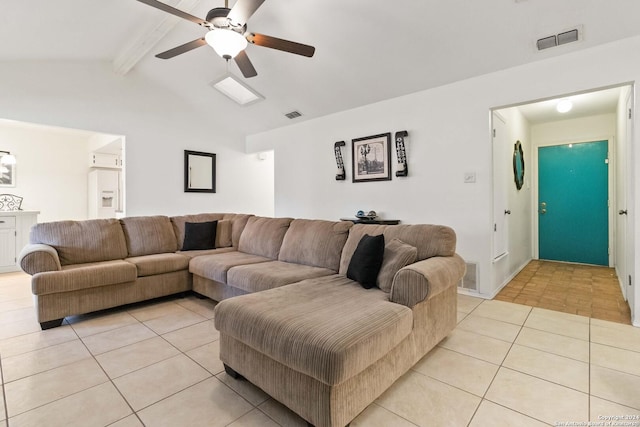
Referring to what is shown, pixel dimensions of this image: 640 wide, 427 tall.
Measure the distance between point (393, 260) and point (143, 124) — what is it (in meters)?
4.70

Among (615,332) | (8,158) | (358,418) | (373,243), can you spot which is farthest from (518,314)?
(8,158)

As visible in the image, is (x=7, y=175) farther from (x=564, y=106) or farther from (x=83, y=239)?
(x=564, y=106)

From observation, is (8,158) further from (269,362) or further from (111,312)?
(269,362)

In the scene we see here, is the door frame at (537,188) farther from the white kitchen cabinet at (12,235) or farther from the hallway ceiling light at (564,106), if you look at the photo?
the white kitchen cabinet at (12,235)

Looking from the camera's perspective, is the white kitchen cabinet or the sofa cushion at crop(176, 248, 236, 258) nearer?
the sofa cushion at crop(176, 248, 236, 258)

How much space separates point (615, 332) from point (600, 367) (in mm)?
747

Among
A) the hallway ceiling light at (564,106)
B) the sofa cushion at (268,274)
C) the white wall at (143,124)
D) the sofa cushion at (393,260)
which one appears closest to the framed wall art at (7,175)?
the white wall at (143,124)

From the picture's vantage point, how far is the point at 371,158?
4211mm

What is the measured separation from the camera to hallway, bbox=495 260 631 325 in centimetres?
290

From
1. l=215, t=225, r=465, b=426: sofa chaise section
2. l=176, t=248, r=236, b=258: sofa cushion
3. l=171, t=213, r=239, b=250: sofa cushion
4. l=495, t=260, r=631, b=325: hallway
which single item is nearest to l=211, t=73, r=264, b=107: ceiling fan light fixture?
l=171, t=213, r=239, b=250: sofa cushion

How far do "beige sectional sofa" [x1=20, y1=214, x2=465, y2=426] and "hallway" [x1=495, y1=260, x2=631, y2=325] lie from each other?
1.61m

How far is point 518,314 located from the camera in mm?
2824

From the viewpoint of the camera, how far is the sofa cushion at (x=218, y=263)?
2939mm

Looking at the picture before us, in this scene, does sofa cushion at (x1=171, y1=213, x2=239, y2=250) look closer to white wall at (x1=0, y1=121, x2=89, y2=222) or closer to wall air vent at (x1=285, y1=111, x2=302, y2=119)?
wall air vent at (x1=285, y1=111, x2=302, y2=119)
